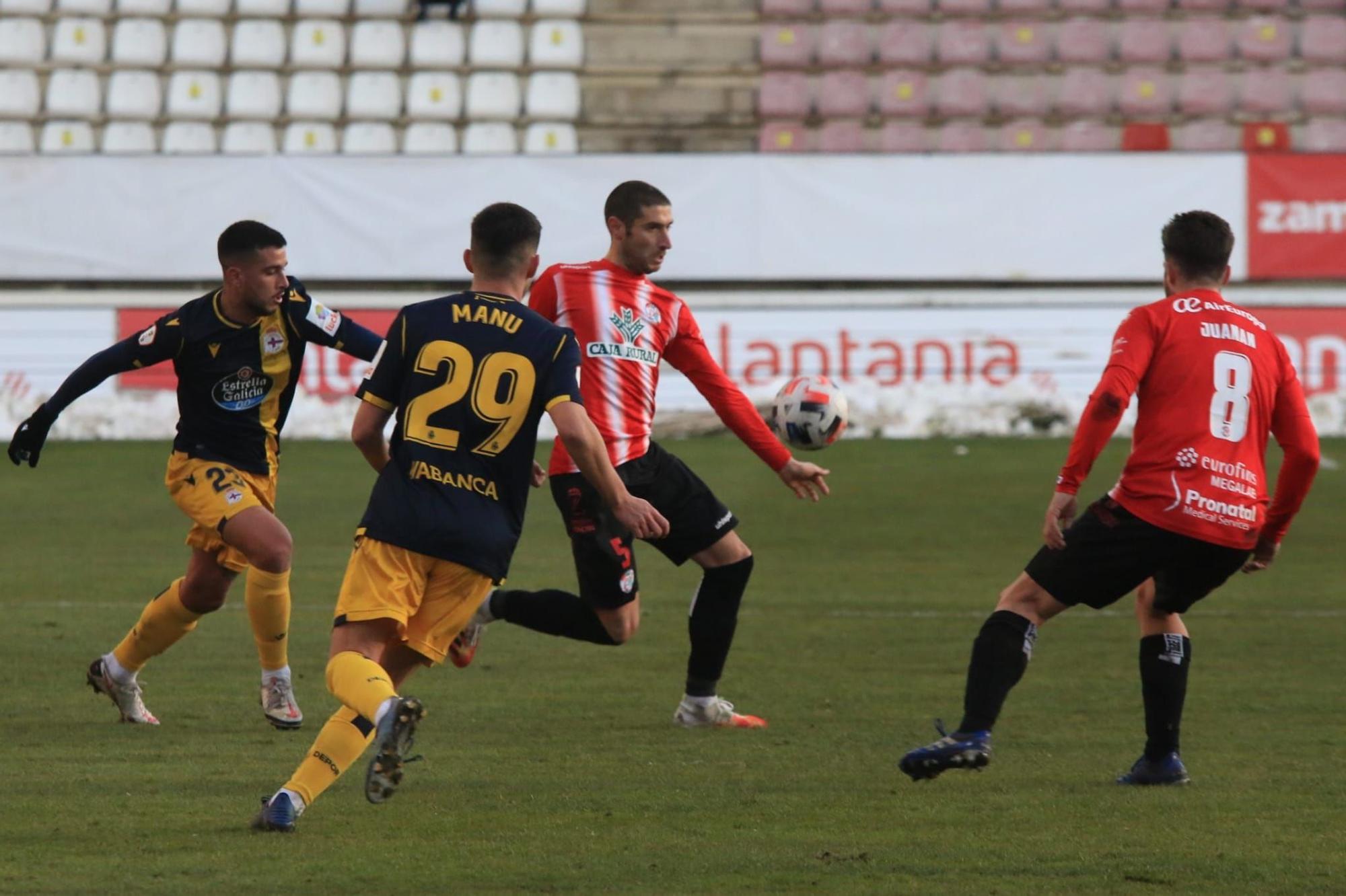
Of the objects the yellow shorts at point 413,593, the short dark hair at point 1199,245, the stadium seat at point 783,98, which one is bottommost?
the yellow shorts at point 413,593

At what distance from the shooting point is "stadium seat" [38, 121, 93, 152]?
2381 centimetres

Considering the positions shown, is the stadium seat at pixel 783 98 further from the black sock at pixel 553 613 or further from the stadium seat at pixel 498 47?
the black sock at pixel 553 613

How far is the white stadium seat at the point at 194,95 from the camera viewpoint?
24.2 m

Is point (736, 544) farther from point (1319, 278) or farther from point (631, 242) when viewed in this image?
point (1319, 278)

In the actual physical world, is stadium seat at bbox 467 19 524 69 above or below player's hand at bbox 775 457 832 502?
Answer: above

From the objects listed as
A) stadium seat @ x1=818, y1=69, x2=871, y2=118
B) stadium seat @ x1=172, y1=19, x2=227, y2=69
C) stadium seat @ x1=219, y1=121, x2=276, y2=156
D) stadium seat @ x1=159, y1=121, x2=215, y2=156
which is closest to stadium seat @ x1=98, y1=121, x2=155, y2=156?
stadium seat @ x1=159, y1=121, x2=215, y2=156

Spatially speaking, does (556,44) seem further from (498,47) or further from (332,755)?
(332,755)

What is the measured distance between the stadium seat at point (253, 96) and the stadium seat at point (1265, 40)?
1266cm

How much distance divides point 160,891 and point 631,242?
10.3 ft

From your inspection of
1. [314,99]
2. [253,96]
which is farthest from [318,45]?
[253,96]

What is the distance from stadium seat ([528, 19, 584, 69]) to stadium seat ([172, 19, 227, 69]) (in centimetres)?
414

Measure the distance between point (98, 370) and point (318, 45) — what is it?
64.0 ft

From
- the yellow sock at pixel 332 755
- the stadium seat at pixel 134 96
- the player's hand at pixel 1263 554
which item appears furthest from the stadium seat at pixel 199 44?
the yellow sock at pixel 332 755

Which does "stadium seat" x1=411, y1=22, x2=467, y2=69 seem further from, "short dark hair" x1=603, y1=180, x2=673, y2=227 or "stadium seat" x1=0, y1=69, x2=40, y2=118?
"short dark hair" x1=603, y1=180, x2=673, y2=227
